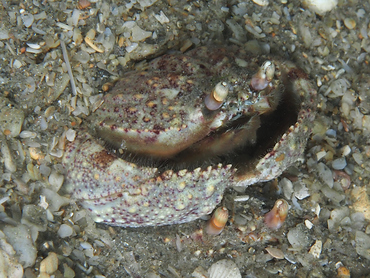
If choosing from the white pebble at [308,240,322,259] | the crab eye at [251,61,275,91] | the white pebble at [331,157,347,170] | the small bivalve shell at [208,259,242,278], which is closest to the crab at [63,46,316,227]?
the crab eye at [251,61,275,91]

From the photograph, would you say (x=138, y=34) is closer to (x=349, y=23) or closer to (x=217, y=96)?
(x=217, y=96)

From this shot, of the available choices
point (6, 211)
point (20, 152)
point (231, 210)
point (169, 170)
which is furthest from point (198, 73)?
point (6, 211)

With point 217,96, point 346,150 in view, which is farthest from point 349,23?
point 217,96

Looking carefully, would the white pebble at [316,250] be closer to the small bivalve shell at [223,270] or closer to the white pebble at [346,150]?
the small bivalve shell at [223,270]

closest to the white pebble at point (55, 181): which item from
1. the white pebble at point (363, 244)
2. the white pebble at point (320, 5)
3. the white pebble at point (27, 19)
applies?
the white pebble at point (27, 19)

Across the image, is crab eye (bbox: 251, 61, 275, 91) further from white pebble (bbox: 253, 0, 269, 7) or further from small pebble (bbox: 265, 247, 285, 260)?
small pebble (bbox: 265, 247, 285, 260)
